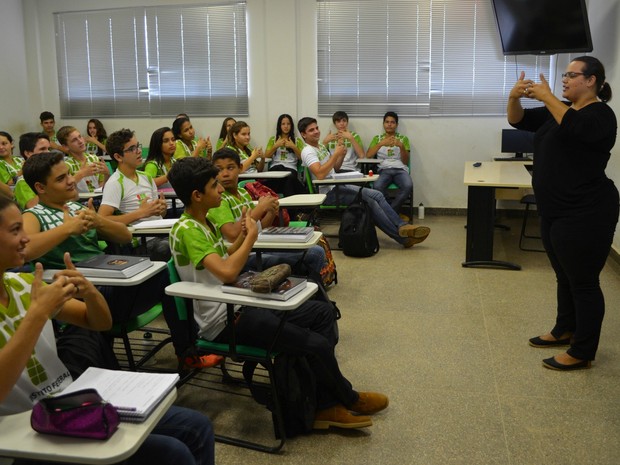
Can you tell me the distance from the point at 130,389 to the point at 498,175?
4.44 m

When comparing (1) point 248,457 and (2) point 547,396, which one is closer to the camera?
(1) point 248,457

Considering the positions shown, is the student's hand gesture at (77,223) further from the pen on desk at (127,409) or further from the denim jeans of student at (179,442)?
the pen on desk at (127,409)

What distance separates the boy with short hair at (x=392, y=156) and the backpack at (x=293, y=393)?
451 cm

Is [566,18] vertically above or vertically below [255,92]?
above

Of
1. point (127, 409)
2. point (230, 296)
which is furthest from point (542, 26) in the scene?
point (127, 409)

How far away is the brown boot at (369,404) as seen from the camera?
8.52 feet

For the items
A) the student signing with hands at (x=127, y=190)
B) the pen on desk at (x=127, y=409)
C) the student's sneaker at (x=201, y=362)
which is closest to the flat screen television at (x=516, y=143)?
the student signing with hands at (x=127, y=190)

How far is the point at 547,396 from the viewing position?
2.83 m

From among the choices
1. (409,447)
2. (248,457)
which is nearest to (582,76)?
(409,447)

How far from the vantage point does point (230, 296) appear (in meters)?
2.26

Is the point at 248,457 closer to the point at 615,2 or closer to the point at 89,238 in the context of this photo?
the point at 89,238

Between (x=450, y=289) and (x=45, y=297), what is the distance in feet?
11.4

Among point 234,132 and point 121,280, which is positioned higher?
point 234,132

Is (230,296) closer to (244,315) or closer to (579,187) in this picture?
(244,315)
